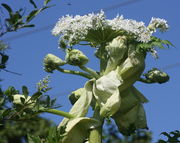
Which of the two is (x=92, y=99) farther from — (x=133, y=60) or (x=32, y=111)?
(x=32, y=111)

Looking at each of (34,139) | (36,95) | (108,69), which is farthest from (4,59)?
(108,69)

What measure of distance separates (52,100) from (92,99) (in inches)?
23.6

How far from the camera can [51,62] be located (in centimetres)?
260

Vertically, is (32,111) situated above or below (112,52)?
below

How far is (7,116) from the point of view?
1926mm

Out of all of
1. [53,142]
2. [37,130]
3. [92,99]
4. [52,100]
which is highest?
[37,130]

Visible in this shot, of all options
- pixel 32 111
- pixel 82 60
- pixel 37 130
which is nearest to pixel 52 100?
pixel 32 111

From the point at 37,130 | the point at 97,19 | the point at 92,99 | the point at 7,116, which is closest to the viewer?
the point at 7,116

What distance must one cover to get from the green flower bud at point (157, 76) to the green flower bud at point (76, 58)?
11.7 inches

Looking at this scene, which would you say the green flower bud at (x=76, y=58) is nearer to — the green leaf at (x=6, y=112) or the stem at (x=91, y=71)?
the stem at (x=91, y=71)

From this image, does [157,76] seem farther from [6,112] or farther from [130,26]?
[6,112]

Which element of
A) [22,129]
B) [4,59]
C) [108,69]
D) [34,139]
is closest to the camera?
[4,59]

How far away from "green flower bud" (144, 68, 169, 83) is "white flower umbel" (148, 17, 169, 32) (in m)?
0.20

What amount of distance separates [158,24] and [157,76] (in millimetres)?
252
